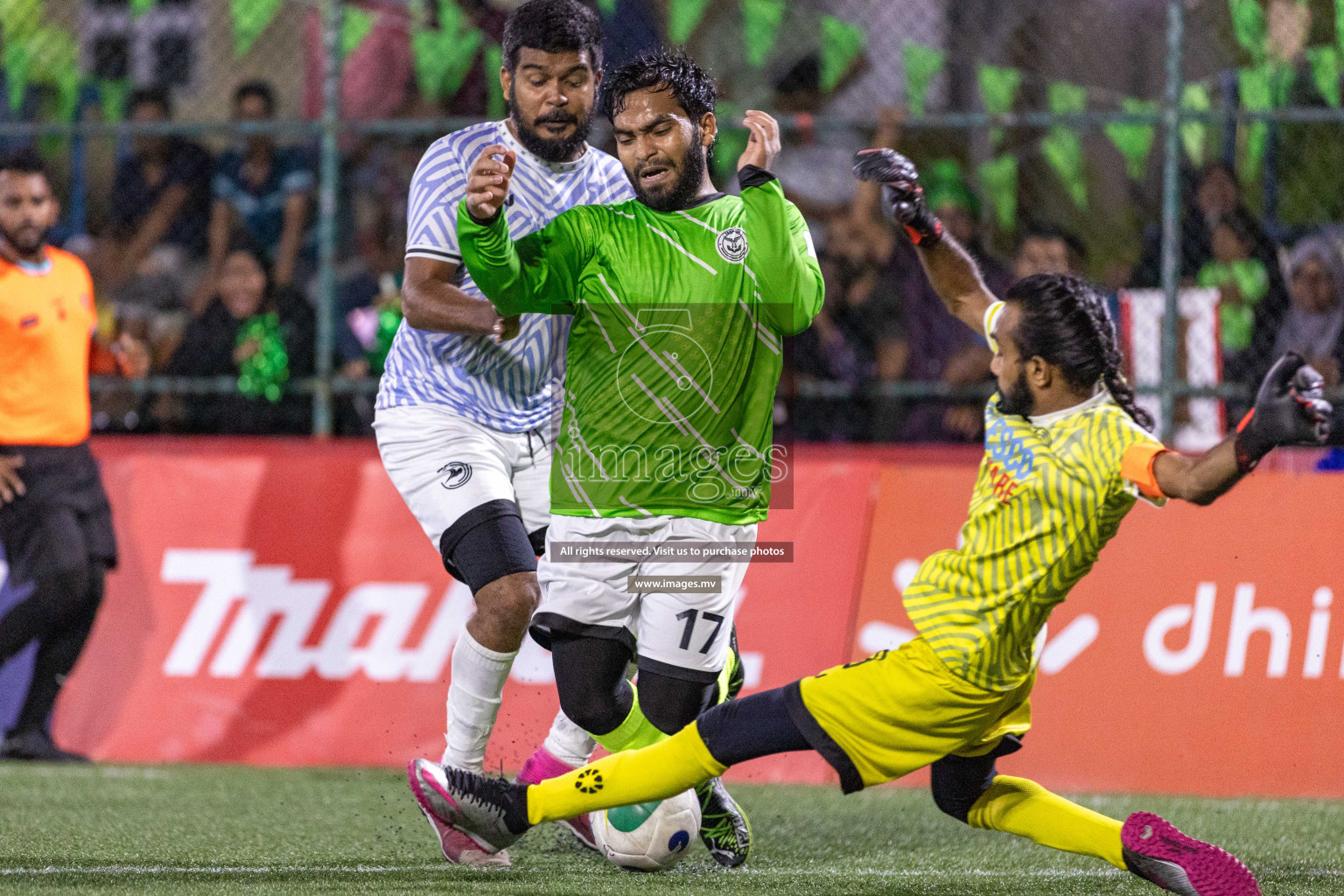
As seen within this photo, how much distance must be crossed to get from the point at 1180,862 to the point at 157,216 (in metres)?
7.92

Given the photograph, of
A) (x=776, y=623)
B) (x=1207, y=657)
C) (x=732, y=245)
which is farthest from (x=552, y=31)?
(x=1207, y=657)

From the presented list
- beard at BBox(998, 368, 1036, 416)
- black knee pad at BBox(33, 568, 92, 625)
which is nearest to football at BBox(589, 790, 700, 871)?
beard at BBox(998, 368, 1036, 416)

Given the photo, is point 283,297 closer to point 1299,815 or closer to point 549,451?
point 549,451

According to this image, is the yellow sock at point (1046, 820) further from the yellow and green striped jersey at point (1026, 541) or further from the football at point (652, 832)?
the football at point (652, 832)

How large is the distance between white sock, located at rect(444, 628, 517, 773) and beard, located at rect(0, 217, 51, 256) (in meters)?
3.76

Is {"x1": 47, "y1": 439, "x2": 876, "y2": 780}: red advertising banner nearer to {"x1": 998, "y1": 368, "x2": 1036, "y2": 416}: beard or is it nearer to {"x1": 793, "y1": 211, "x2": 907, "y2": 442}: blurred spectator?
{"x1": 793, "y1": 211, "x2": 907, "y2": 442}: blurred spectator

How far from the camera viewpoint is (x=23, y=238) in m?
7.58

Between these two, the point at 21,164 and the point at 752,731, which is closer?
the point at 752,731

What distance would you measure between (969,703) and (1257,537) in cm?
321

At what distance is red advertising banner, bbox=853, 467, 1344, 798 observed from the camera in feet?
21.5

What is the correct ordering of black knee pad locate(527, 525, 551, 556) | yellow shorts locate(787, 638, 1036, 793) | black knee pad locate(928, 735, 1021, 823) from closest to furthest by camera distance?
1. yellow shorts locate(787, 638, 1036, 793)
2. black knee pad locate(928, 735, 1021, 823)
3. black knee pad locate(527, 525, 551, 556)

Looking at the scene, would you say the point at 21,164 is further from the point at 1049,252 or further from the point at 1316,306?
the point at 1316,306

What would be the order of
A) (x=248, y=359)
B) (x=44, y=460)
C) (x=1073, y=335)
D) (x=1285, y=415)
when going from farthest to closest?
(x=248, y=359) → (x=44, y=460) → (x=1073, y=335) → (x=1285, y=415)

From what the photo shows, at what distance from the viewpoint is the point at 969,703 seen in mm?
3975
